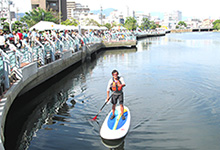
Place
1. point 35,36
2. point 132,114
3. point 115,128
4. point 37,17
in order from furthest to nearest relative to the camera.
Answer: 1. point 37,17
2. point 35,36
3. point 132,114
4. point 115,128

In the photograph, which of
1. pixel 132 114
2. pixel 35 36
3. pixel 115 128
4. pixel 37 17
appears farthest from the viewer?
pixel 37 17

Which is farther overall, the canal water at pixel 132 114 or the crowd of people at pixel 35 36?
the crowd of people at pixel 35 36

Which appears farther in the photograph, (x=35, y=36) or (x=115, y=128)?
(x=35, y=36)

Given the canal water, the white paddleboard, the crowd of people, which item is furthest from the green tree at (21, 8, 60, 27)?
the white paddleboard

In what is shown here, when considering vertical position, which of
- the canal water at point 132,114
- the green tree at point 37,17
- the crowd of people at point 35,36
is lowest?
the canal water at point 132,114

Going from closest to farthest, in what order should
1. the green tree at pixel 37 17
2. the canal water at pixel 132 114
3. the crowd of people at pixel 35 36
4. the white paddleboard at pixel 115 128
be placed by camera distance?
the white paddleboard at pixel 115 128 < the canal water at pixel 132 114 < the crowd of people at pixel 35 36 < the green tree at pixel 37 17

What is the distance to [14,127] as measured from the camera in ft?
35.7

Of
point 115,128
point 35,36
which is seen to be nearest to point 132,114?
point 115,128

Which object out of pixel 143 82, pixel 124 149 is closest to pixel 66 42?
pixel 143 82

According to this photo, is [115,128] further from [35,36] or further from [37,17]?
[37,17]

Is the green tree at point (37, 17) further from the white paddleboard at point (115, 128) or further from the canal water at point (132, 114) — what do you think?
the white paddleboard at point (115, 128)

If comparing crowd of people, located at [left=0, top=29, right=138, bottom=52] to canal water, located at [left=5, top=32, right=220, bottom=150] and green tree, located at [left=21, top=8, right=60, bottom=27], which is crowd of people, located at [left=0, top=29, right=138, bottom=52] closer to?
canal water, located at [left=5, top=32, right=220, bottom=150]

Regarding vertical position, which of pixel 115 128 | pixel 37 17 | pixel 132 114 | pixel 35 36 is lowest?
pixel 132 114

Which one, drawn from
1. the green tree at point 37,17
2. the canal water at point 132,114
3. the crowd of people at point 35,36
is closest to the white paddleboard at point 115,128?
the canal water at point 132,114
